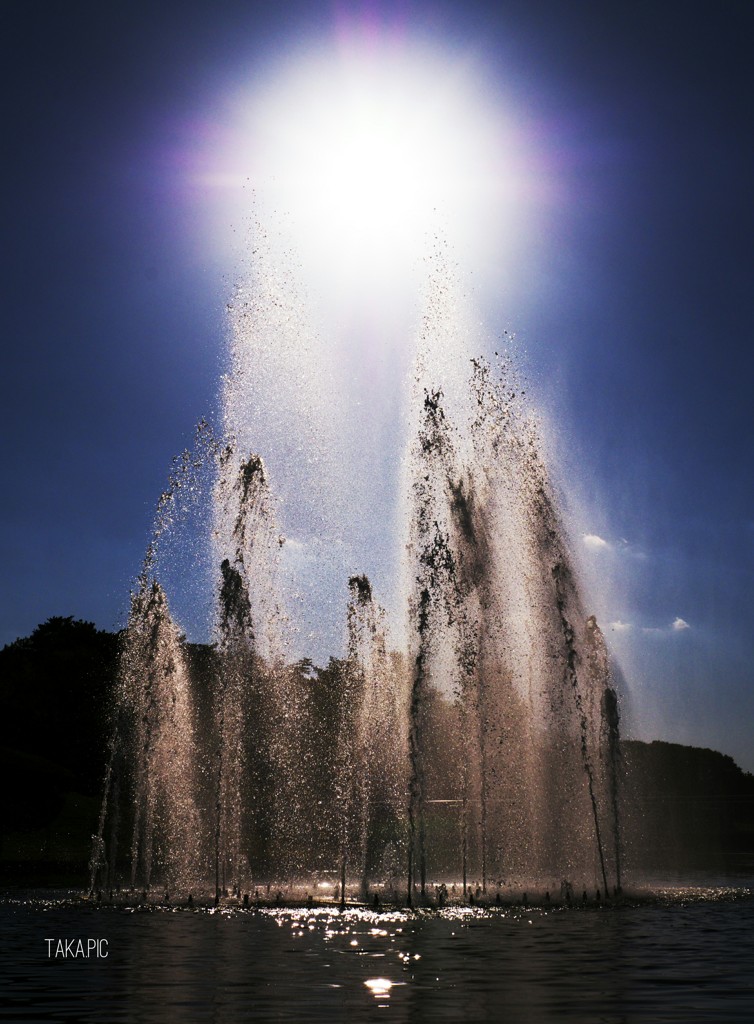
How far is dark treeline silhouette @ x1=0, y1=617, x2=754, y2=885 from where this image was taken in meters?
46.8

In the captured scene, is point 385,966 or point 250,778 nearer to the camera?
point 385,966

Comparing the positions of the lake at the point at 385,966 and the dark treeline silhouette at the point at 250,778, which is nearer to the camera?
the lake at the point at 385,966

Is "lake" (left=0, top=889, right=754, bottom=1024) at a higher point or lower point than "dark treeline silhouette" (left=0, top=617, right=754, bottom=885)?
lower

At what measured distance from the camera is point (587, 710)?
29.0 m

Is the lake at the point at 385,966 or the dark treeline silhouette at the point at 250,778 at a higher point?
the dark treeline silhouette at the point at 250,778

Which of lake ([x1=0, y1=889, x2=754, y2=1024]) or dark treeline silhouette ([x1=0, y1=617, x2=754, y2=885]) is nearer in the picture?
lake ([x1=0, y1=889, x2=754, y2=1024])

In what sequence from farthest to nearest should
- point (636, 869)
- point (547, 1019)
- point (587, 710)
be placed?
point (636, 869) < point (587, 710) < point (547, 1019)

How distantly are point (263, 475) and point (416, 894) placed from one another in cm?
1429

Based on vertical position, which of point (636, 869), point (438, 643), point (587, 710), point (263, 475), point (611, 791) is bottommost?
point (636, 869)

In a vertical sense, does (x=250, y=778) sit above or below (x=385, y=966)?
above

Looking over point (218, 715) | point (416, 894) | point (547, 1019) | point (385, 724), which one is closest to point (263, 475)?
point (218, 715)

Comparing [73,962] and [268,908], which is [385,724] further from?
[73,962]

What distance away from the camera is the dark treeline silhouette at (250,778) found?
1841 inches

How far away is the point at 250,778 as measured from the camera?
53.8 m
